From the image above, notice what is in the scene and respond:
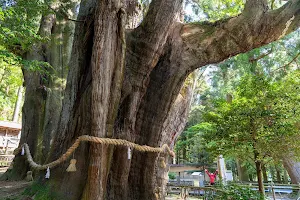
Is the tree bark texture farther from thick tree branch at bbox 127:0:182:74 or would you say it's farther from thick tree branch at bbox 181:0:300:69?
thick tree branch at bbox 181:0:300:69

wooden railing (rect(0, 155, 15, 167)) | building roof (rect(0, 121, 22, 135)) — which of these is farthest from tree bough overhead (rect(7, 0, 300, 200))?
building roof (rect(0, 121, 22, 135))

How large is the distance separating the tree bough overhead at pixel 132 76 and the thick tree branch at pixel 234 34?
14mm

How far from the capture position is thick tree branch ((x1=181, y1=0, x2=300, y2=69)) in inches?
135

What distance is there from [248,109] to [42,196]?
405 cm

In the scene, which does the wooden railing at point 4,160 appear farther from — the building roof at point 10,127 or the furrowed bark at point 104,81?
the furrowed bark at point 104,81

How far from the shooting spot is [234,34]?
3523mm

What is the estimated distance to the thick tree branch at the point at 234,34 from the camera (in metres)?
3.44

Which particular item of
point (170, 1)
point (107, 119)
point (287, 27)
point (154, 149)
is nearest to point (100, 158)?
point (107, 119)

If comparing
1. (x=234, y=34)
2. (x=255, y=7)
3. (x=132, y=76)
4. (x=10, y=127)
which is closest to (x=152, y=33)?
(x=132, y=76)

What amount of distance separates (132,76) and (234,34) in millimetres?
1620

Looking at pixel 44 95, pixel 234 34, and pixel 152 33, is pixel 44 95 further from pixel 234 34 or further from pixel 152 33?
pixel 234 34

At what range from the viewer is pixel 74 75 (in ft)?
12.2

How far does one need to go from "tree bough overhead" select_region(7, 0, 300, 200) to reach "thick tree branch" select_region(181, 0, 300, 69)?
0.04ft

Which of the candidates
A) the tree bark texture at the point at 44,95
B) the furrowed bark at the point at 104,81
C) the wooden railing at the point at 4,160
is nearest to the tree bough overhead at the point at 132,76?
the furrowed bark at the point at 104,81
